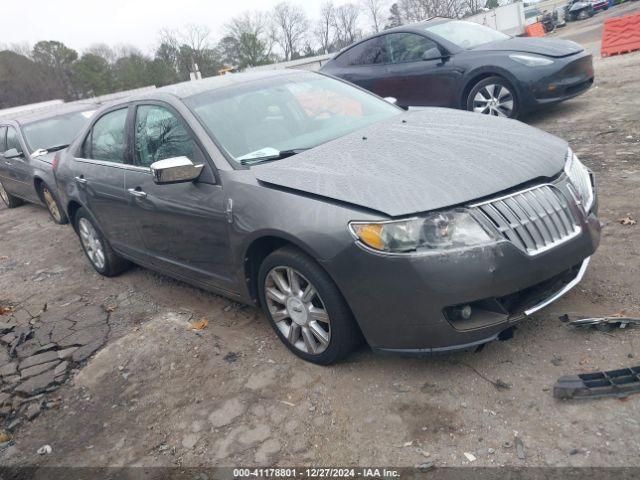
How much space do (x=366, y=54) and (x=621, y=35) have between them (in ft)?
24.2

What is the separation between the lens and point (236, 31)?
82312 mm

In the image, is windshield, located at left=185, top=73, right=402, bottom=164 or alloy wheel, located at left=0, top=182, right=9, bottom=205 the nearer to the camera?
windshield, located at left=185, top=73, right=402, bottom=164

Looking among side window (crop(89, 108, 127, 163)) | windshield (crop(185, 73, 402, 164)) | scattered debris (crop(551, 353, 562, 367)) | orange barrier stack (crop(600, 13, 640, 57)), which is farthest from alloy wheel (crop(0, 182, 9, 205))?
orange barrier stack (crop(600, 13, 640, 57))

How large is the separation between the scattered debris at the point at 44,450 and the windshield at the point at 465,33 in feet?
23.2

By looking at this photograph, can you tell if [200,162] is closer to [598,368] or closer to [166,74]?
[598,368]

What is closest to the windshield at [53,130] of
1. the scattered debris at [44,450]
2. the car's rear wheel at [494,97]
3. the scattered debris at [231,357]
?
the car's rear wheel at [494,97]

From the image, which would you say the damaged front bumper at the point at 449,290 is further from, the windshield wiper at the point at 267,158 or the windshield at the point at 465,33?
the windshield at the point at 465,33

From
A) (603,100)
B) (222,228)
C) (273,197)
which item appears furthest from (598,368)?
(603,100)

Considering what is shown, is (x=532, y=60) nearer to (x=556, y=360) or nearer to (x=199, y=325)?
(x=556, y=360)

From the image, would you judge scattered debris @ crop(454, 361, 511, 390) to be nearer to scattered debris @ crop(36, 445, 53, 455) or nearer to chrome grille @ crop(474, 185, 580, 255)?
chrome grille @ crop(474, 185, 580, 255)

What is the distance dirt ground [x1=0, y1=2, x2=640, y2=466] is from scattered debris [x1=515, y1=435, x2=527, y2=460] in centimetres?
2

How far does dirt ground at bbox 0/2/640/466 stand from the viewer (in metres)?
2.42

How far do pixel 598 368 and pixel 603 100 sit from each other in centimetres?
660

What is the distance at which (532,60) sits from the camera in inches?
281
